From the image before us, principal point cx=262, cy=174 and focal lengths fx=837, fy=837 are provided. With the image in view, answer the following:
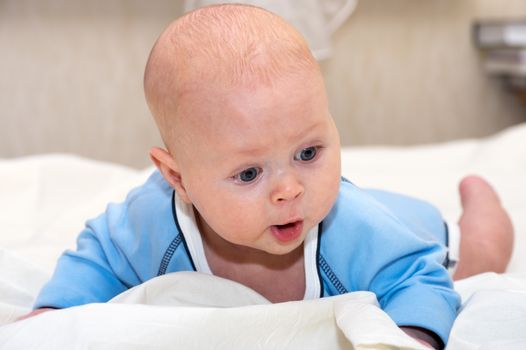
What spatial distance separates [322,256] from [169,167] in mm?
209

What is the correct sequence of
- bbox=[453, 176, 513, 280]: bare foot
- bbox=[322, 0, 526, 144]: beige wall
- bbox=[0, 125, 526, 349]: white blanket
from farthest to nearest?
1. bbox=[322, 0, 526, 144]: beige wall
2. bbox=[453, 176, 513, 280]: bare foot
3. bbox=[0, 125, 526, 349]: white blanket

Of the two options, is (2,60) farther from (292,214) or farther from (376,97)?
(292,214)

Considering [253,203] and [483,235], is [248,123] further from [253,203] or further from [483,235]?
[483,235]

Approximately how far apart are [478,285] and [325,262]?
18 cm

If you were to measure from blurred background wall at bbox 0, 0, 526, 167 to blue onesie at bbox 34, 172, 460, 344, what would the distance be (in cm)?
152

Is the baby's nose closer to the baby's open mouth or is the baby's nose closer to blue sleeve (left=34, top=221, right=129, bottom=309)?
the baby's open mouth

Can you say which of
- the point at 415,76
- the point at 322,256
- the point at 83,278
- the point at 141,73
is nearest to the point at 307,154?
the point at 322,256

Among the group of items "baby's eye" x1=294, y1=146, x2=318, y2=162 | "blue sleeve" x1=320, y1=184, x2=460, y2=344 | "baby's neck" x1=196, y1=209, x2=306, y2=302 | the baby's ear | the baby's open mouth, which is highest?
"baby's eye" x1=294, y1=146, x2=318, y2=162

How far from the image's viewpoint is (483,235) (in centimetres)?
121

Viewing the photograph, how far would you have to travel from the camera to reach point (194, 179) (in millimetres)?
911

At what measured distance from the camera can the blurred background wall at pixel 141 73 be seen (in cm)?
255

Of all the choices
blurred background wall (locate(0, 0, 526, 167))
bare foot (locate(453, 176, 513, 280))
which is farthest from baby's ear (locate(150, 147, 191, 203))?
blurred background wall (locate(0, 0, 526, 167))

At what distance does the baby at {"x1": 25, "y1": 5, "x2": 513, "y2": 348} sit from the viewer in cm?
84

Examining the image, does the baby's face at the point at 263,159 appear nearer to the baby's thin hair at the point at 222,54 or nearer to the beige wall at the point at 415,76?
the baby's thin hair at the point at 222,54
